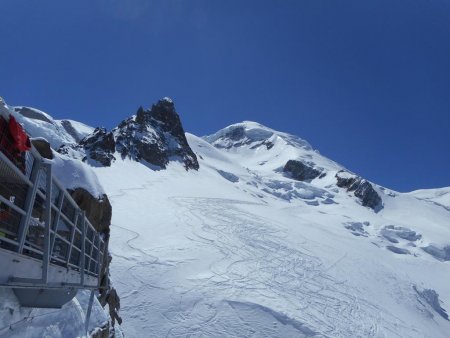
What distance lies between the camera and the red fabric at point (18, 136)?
4008 mm

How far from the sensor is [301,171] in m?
124

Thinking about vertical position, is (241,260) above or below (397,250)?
below

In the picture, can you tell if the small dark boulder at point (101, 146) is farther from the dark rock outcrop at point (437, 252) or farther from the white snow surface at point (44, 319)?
the dark rock outcrop at point (437, 252)

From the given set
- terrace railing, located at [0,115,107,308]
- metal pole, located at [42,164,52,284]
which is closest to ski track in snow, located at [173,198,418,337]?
terrace railing, located at [0,115,107,308]

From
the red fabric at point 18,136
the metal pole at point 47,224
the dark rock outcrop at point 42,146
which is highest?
the dark rock outcrop at point 42,146

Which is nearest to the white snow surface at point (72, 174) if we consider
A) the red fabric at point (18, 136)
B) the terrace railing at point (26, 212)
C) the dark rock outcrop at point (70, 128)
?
the terrace railing at point (26, 212)

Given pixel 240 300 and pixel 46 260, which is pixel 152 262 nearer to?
pixel 240 300

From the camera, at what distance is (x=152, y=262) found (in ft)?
88.3

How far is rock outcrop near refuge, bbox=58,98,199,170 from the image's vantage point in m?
56.4

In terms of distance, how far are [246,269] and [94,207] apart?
1988 cm

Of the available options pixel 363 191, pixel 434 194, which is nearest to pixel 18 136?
pixel 363 191

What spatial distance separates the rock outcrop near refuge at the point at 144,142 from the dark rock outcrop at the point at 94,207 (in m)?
40.7

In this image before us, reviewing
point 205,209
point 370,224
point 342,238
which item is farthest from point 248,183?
point 205,209

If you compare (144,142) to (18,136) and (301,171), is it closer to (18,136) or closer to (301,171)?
(301,171)
